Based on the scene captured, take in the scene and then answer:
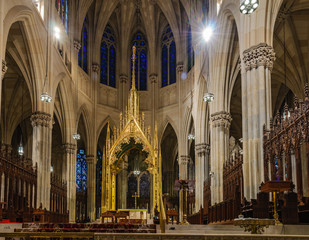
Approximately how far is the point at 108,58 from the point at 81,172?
9.70m

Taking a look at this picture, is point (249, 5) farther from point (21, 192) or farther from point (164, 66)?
point (164, 66)

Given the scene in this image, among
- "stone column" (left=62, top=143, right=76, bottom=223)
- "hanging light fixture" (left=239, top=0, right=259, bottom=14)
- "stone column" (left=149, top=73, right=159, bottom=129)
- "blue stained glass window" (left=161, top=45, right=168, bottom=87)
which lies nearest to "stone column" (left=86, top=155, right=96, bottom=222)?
"stone column" (left=62, top=143, right=76, bottom=223)

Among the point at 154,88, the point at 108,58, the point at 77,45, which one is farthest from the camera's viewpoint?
the point at 108,58

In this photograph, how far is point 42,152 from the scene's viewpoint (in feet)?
77.9

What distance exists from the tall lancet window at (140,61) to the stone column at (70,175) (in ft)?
31.4

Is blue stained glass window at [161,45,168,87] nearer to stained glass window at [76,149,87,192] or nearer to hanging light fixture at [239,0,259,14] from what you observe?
stained glass window at [76,149,87,192]

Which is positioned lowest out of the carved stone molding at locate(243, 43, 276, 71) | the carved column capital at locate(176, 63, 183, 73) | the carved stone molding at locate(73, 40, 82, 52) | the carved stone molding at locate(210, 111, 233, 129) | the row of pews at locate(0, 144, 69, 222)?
the row of pews at locate(0, 144, 69, 222)

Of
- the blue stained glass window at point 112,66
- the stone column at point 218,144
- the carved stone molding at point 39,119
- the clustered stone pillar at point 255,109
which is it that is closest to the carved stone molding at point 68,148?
the carved stone molding at point 39,119

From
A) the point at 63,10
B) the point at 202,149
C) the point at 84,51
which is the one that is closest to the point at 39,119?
the point at 63,10

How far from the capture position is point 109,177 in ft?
93.0

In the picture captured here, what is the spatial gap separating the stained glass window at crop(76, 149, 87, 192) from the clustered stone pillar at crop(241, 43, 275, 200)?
23.0m

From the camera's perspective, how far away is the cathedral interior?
1585 centimetres

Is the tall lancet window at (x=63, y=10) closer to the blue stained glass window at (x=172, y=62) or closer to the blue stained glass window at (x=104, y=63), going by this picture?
the blue stained glass window at (x=104, y=63)

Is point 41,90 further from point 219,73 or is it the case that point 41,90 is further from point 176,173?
point 176,173
